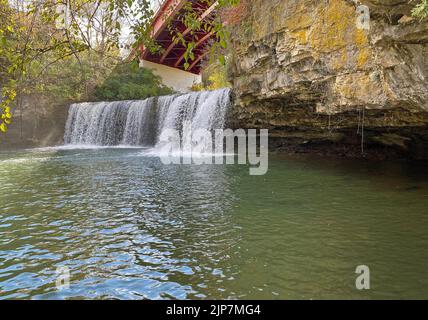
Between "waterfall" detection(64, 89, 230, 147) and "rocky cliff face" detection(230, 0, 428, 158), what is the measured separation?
2.78 metres

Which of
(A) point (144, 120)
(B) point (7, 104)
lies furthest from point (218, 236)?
(A) point (144, 120)

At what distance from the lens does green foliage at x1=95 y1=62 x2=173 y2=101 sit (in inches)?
1035

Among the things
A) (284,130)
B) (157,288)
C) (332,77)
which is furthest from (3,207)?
(284,130)

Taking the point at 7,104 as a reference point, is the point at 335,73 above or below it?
above

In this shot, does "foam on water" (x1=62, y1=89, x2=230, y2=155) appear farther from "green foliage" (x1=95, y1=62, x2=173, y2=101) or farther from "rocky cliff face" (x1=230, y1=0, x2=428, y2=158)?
"green foliage" (x1=95, y1=62, x2=173, y2=101)

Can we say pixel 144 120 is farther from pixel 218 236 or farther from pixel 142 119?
pixel 218 236

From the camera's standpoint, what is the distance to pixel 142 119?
2033 centimetres

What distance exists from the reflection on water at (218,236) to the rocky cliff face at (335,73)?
1604mm

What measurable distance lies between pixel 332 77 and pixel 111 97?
20102 mm

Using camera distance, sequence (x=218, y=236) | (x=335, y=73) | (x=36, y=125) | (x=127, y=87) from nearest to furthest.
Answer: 1. (x=218, y=236)
2. (x=335, y=73)
3. (x=36, y=125)
4. (x=127, y=87)

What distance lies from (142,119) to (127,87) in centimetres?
721

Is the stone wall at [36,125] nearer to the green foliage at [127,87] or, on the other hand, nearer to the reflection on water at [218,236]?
the green foliage at [127,87]

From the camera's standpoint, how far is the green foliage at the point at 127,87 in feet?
86.3

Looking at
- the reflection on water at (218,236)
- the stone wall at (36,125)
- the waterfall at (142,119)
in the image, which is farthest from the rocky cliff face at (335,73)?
the stone wall at (36,125)
